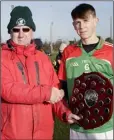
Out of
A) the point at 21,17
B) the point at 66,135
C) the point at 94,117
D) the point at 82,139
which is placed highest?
the point at 21,17

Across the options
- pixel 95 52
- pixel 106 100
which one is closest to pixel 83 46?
pixel 95 52

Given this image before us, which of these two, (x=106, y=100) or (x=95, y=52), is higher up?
(x=95, y=52)

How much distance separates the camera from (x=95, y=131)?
10.9ft

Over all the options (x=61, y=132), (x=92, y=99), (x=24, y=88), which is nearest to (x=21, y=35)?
(x=24, y=88)

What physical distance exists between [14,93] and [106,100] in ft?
2.62

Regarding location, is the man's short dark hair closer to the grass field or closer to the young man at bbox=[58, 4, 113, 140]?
the young man at bbox=[58, 4, 113, 140]

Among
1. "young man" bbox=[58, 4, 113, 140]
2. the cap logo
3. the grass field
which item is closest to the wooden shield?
"young man" bbox=[58, 4, 113, 140]

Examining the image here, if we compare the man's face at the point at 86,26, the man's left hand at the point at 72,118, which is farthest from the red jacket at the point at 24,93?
the man's face at the point at 86,26

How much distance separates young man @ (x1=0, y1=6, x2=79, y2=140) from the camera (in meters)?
3.01

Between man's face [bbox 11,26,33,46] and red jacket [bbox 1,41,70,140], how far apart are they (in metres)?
0.05

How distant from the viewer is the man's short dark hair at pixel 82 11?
10.9 ft

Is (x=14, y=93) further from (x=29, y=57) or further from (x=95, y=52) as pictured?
(x=95, y=52)

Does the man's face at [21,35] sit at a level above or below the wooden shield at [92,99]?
above

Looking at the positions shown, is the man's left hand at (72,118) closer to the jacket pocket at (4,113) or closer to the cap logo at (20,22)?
the jacket pocket at (4,113)
